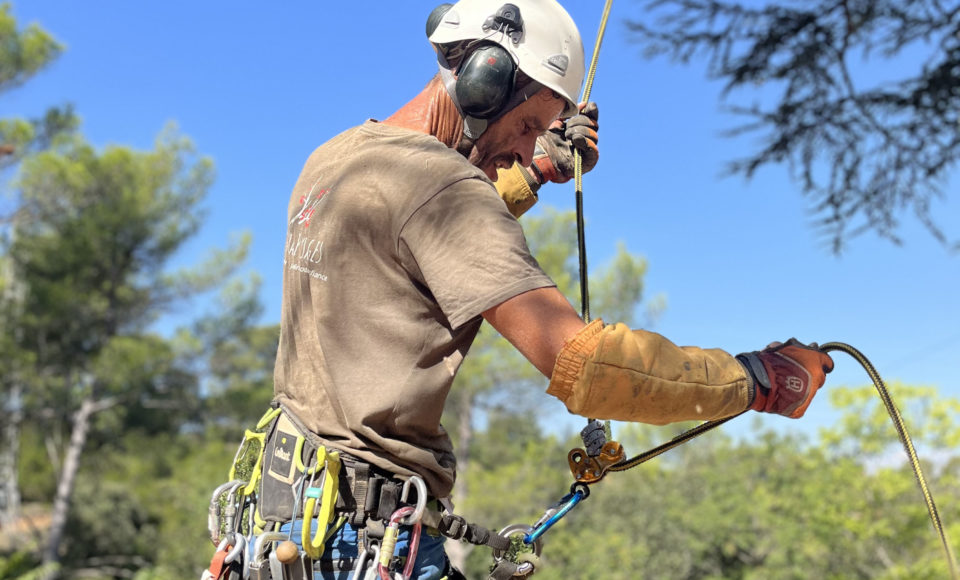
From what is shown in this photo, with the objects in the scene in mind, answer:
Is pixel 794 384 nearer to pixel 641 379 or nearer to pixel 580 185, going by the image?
pixel 641 379

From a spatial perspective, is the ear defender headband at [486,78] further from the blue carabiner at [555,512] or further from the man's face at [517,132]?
the blue carabiner at [555,512]

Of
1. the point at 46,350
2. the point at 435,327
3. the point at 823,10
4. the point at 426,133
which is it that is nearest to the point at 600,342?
the point at 435,327

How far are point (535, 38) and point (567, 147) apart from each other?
747 millimetres

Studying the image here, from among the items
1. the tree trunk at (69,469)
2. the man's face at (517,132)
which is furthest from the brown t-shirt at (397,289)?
the tree trunk at (69,469)

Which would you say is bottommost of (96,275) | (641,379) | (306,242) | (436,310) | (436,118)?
(641,379)

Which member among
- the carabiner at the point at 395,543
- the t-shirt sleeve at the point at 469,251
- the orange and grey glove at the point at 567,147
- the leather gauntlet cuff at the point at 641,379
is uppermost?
the orange and grey glove at the point at 567,147

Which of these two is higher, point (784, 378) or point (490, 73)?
point (490, 73)

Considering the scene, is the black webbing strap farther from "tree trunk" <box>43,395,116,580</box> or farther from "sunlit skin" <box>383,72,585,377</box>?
"tree trunk" <box>43,395,116,580</box>

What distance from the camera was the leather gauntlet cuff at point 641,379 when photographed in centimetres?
154

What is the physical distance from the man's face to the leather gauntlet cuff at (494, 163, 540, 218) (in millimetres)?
472

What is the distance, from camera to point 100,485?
23.0 m

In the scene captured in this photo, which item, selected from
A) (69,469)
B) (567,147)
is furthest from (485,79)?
(69,469)

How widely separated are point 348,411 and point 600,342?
0.52m

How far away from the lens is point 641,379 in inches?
61.8
